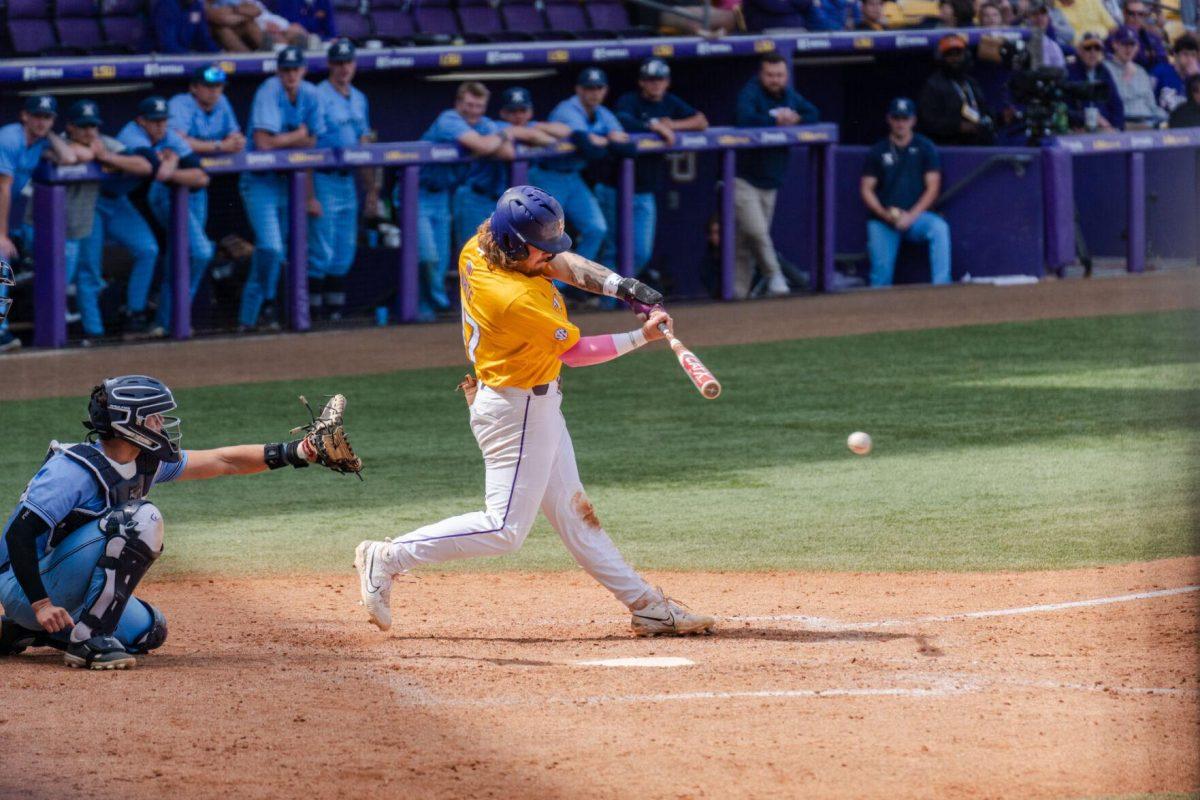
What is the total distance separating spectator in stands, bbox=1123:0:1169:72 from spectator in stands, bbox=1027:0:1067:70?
82cm

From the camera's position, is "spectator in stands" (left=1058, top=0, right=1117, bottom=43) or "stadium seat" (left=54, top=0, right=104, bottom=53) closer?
"stadium seat" (left=54, top=0, right=104, bottom=53)

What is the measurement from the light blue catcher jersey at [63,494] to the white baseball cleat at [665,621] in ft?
5.70

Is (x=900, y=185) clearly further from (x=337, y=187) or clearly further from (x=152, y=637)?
(x=152, y=637)

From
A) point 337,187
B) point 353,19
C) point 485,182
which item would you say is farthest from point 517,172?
point 353,19

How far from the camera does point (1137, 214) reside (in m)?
17.2

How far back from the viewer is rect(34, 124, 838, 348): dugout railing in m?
12.4

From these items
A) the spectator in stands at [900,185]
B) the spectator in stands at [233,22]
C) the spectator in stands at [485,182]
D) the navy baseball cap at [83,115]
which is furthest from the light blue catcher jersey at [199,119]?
the spectator in stands at [900,185]

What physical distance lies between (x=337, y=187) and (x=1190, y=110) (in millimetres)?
8790

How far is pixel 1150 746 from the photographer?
16.1 feet

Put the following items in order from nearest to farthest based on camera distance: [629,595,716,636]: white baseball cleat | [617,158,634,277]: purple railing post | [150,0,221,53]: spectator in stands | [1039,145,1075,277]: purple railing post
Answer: [629,595,716,636]: white baseball cleat
[150,0,221,53]: spectator in stands
[617,158,634,277]: purple railing post
[1039,145,1075,277]: purple railing post

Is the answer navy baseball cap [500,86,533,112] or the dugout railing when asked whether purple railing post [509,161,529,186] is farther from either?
navy baseball cap [500,86,533,112]

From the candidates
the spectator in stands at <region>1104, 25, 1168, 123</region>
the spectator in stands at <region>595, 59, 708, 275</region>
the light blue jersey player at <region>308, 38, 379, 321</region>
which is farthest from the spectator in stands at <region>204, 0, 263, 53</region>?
the spectator in stands at <region>1104, 25, 1168, 123</region>

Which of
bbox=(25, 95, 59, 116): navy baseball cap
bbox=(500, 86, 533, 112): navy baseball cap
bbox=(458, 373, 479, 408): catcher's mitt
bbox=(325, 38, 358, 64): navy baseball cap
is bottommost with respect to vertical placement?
bbox=(458, 373, 479, 408): catcher's mitt

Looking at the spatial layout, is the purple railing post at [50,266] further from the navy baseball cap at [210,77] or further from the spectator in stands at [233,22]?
the spectator in stands at [233,22]
